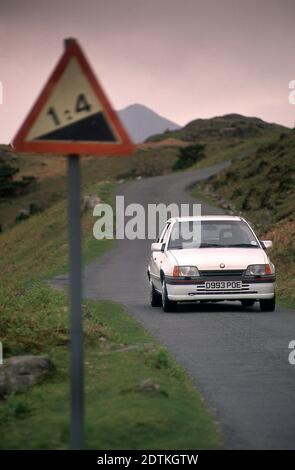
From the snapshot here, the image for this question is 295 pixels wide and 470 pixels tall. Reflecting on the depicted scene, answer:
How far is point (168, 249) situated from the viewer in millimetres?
21109

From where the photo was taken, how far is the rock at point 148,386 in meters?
10.4

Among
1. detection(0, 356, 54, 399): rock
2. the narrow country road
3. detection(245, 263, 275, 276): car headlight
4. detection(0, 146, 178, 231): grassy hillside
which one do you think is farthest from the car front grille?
detection(0, 146, 178, 231): grassy hillside

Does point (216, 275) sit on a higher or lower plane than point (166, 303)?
higher

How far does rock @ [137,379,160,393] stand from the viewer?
34.0ft

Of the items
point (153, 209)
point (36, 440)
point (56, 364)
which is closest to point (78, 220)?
point (36, 440)

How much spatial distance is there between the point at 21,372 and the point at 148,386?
4.88ft

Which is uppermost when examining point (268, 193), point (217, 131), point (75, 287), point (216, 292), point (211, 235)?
point (217, 131)

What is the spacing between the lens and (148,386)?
10461mm

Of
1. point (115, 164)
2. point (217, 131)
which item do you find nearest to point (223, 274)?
point (115, 164)

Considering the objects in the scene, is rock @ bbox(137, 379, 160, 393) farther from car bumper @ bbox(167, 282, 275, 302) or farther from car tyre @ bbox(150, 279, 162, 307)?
car tyre @ bbox(150, 279, 162, 307)

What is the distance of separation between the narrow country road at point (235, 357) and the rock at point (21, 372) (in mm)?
1582

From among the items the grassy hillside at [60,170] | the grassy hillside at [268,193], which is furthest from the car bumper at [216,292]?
the grassy hillside at [60,170]

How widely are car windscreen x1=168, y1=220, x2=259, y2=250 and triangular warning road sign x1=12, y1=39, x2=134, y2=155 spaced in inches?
537

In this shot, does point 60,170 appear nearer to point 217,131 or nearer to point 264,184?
point 217,131
